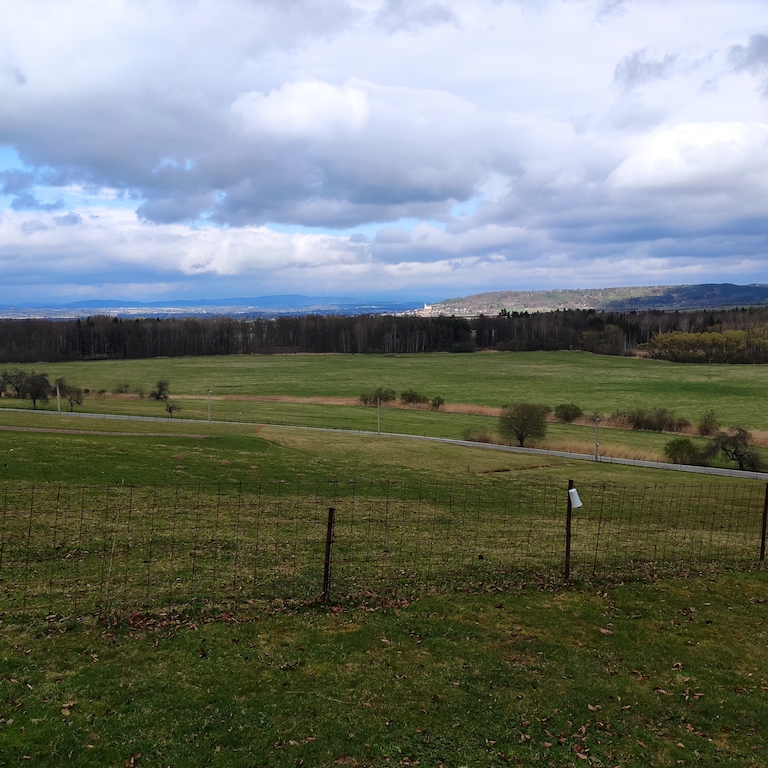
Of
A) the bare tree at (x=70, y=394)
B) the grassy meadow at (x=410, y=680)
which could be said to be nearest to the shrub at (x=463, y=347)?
the bare tree at (x=70, y=394)

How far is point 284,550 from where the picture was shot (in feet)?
51.2

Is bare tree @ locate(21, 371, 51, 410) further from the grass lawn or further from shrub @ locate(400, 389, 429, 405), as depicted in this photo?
the grass lawn

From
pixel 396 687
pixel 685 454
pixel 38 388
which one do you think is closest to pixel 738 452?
pixel 685 454

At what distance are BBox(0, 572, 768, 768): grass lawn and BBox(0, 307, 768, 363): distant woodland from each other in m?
142

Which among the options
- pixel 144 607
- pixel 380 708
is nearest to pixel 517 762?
pixel 380 708

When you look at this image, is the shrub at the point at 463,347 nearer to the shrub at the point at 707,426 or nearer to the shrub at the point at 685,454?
the shrub at the point at 707,426

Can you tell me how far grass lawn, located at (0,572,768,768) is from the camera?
7.42m

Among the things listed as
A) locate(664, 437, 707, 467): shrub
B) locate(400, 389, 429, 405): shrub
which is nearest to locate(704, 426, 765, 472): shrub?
locate(664, 437, 707, 467): shrub

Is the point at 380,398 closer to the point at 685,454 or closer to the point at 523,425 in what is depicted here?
the point at 523,425

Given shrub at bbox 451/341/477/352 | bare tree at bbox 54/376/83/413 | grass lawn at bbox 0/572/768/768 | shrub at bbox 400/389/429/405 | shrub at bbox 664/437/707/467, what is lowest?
shrub at bbox 664/437/707/467

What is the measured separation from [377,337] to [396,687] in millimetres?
175920

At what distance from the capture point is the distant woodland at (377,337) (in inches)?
5861

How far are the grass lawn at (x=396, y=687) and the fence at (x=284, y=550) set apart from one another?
1259 mm

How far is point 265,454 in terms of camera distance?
3431cm
